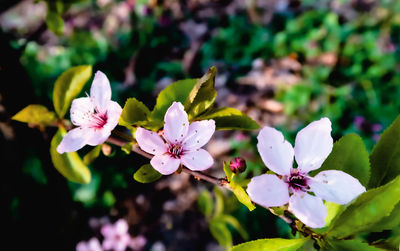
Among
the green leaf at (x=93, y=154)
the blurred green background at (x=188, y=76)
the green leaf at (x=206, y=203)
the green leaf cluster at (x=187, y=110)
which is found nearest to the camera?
the green leaf cluster at (x=187, y=110)

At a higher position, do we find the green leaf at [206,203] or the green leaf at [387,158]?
the green leaf at [387,158]

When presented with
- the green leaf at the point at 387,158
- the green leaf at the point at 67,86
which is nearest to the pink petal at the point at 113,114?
the green leaf at the point at 67,86

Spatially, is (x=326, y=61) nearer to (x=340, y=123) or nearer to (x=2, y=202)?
(x=340, y=123)

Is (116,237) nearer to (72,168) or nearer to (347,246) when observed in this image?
(72,168)

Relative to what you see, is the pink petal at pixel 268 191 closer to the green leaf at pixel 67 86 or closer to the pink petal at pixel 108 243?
the green leaf at pixel 67 86

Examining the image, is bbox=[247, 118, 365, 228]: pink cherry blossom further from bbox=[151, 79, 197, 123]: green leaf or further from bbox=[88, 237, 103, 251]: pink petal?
bbox=[88, 237, 103, 251]: pink petal

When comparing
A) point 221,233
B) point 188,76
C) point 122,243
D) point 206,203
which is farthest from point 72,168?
point 188,76
